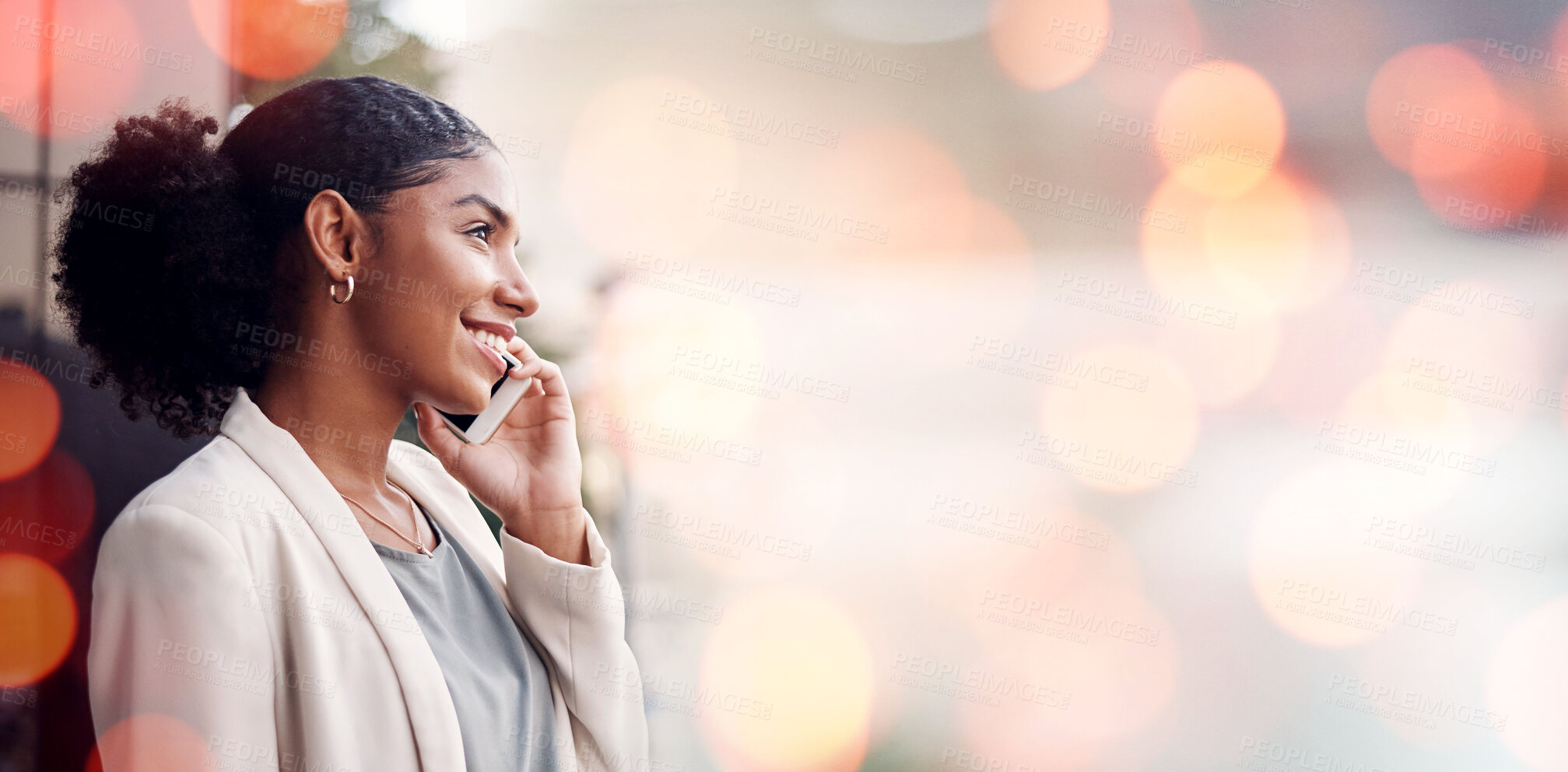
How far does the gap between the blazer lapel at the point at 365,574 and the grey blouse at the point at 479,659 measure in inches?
1.6

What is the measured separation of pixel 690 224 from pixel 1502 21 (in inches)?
74.5

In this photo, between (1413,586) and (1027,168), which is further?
(1027,168)

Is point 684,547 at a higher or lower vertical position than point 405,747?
lower

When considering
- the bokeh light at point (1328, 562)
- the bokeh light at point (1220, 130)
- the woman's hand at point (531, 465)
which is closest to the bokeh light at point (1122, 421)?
the bokeh light at point (1328, 562)

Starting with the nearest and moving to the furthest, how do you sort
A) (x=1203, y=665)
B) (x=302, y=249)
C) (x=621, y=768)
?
(x=302, y=249) → (x=621, y=768) → (x=1203, y=665)

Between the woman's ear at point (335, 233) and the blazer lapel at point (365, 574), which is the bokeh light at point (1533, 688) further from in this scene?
the woman's ear at point (335, 233)

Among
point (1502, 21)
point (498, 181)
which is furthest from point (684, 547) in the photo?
point (1502, 21)

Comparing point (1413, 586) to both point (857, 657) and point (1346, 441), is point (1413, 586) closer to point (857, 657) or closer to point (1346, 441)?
point (1346, 441)

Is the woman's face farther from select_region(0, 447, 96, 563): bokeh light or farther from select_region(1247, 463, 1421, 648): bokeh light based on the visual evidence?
select_region(1247, 463, 1421, 648): bokeh light

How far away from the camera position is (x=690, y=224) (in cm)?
208

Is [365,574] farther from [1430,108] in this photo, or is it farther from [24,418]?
[1430,108]

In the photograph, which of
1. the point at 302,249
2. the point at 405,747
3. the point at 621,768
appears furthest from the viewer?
the point at 621,768

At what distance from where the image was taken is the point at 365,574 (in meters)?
0.85

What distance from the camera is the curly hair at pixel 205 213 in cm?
90
